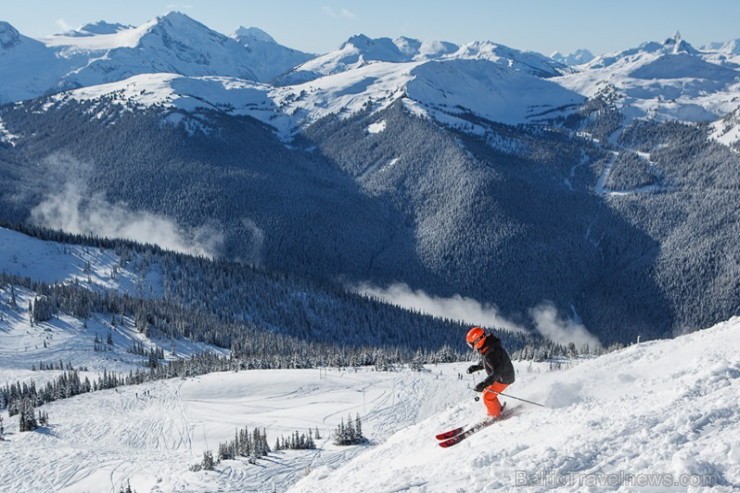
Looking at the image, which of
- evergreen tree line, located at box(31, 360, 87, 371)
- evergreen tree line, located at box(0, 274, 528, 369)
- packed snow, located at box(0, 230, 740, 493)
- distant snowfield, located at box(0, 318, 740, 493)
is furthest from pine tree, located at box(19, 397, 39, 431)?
evergreen tree line, located at box(0, 274, 528, 369)

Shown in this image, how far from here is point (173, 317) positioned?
13975 centimetres

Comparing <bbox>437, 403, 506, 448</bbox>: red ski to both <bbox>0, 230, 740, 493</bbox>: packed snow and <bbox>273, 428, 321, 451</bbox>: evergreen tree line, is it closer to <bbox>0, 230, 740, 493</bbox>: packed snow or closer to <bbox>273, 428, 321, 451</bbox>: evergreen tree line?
<bbox>0, 230, 740, 493</bbox>: packed snow

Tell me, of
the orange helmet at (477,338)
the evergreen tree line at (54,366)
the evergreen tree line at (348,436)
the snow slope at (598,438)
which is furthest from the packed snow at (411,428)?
the orange helmet at (477,338)

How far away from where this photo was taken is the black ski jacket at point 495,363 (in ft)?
74.8

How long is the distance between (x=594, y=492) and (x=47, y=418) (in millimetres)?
58610

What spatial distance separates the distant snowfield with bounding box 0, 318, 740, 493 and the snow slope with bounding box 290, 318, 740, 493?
2.0 inches

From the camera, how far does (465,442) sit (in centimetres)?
2136

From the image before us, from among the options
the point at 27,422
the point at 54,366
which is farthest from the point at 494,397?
the point at 54,366

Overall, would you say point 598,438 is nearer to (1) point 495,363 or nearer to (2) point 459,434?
(1) point 495,363

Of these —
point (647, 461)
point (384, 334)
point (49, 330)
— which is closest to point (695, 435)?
point (647, 461)

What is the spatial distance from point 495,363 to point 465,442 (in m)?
3.29

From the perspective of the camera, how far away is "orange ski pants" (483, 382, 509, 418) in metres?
23.2

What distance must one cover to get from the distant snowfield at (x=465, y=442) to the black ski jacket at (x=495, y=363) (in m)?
1.34

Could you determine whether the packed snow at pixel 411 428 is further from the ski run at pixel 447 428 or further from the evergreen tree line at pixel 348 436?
the evergreen tree line at pixel 348 436
